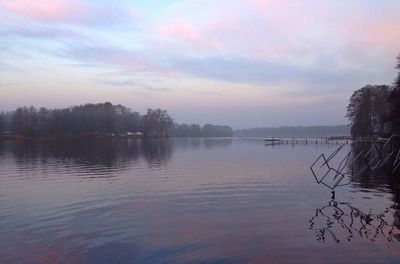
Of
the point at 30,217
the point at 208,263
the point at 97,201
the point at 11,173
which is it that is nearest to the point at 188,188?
the point at 97,201

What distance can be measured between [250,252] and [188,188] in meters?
21.2

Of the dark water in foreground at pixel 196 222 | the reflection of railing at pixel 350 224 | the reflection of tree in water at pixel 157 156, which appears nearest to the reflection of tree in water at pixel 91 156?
the reflection of tree in water at pixel 157 156

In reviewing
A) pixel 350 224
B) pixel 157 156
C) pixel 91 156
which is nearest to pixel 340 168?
pixel 350 224

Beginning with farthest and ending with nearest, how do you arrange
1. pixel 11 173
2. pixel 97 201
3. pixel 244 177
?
pixel 11 173 < pixel 244 177 < pixel 97 201

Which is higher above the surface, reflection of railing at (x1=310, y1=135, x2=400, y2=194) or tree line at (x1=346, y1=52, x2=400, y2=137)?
tree line at (x1=346, y1=52, x2=400, y2=137)

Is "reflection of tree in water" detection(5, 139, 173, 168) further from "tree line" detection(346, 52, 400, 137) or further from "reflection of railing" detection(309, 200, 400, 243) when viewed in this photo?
"tree line" detection(346, 52, 400, 137)

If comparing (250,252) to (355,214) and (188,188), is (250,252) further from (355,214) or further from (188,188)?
(188,188)

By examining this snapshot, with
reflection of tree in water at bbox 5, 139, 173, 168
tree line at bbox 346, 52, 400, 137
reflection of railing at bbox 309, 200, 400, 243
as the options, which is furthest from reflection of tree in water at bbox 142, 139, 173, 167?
tree line at bbox 346, 52, 400, 137

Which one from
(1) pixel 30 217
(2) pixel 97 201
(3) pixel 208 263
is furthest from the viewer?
(2) pixel 97 201

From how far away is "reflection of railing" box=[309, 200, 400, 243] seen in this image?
21.5 metres

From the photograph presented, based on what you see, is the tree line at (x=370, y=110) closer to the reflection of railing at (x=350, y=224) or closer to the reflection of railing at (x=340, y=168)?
the reflection of railing at (x=340, y=168)

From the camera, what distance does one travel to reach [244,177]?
160 ft

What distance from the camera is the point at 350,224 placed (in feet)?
79.2

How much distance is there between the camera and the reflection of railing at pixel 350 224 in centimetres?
2147
